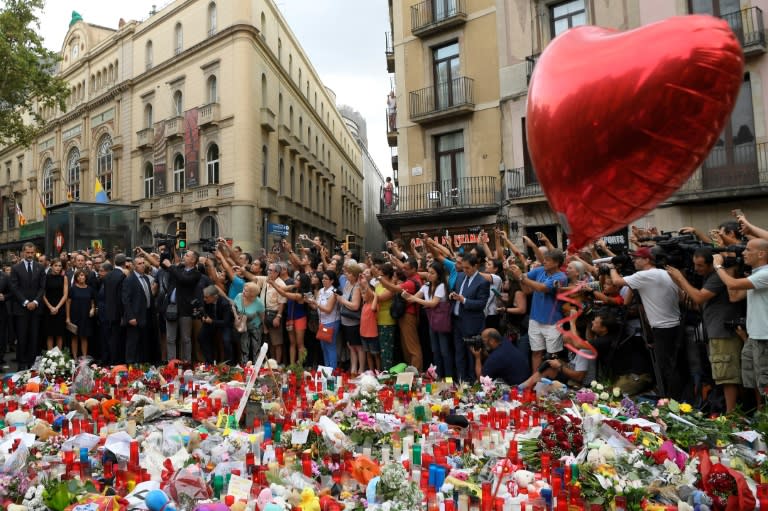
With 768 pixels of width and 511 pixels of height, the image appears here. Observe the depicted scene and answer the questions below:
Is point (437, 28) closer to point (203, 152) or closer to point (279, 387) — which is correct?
point (203, 152)

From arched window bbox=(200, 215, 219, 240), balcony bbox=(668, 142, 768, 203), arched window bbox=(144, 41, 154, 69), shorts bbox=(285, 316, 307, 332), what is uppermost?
arched window bbox=(144, 41, 154, 69)

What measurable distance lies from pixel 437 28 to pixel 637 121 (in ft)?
57.4

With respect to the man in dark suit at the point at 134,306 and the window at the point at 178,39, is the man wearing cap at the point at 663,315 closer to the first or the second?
the man in dark suit at the point at 134,306

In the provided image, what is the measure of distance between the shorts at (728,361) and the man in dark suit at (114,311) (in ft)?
25.7

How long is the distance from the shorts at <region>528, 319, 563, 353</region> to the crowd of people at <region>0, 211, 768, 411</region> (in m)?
0.02

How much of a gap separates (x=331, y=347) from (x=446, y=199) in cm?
1129

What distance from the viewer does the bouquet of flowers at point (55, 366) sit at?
6.43 metres

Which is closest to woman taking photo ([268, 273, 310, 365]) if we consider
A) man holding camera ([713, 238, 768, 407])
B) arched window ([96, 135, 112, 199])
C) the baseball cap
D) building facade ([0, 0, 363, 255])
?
the baseball cap

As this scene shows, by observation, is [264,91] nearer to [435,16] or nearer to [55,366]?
[435,16]

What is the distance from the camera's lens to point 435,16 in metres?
18.7

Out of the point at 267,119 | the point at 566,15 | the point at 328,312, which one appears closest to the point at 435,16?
the point at 566,15

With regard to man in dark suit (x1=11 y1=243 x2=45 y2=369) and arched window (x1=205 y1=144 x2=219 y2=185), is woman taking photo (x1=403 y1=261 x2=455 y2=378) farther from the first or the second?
arched window (x1=205 y1=144 x2=219 y2=185)

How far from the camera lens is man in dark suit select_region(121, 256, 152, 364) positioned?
8.39 meters

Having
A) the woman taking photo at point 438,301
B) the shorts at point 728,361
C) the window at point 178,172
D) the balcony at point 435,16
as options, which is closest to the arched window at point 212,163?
the window at point 178,172
